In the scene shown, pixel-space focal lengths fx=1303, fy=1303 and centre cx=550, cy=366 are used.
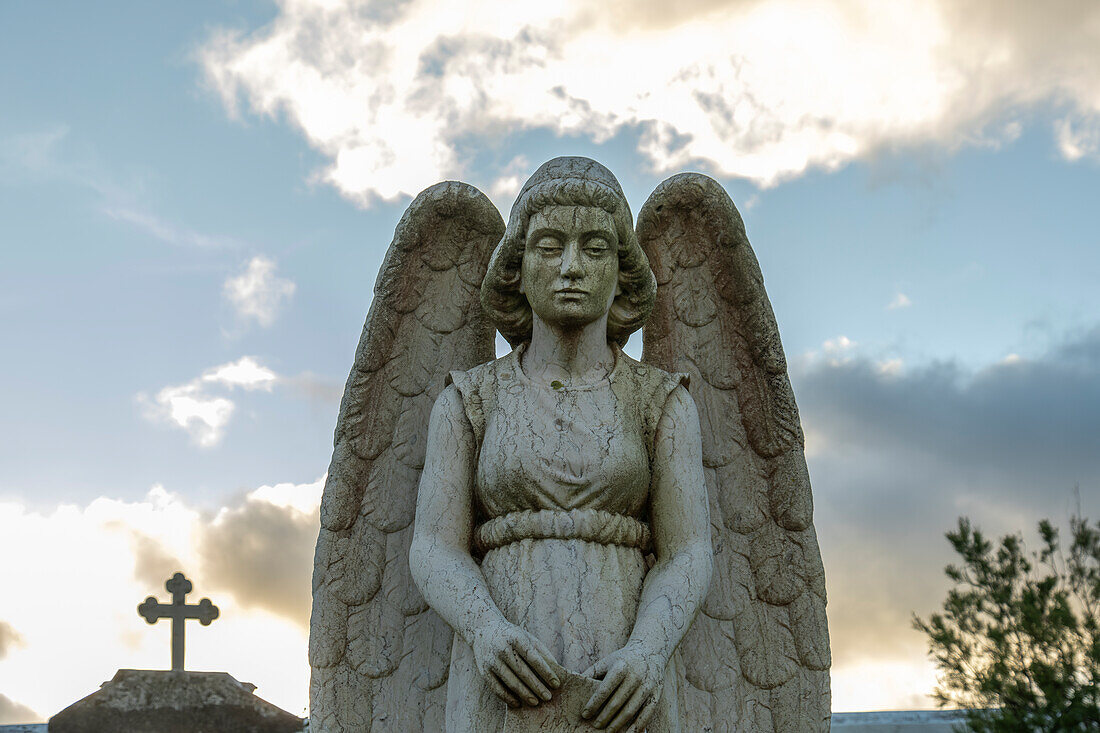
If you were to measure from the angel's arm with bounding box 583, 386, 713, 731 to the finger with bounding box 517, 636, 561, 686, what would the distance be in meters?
0.15

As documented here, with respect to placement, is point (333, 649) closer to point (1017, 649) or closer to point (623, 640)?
point (623, 640)

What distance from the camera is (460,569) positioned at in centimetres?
511

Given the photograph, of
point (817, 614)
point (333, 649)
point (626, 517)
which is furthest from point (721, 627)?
point (333, 649)

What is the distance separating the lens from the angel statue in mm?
4992

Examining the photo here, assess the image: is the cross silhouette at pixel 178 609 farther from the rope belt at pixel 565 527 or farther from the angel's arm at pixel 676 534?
the angel's arm at pixel 676 534

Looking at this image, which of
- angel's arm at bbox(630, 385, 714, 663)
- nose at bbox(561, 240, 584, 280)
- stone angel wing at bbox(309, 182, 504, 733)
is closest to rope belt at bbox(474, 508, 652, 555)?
angel's arm at bbox(630, 385, 714, 663)

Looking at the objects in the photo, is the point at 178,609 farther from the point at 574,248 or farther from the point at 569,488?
the point at 574,248

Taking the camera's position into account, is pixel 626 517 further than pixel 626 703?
Yes

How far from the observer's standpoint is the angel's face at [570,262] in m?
5.33

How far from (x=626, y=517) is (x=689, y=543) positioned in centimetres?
28

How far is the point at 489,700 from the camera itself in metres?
4.90

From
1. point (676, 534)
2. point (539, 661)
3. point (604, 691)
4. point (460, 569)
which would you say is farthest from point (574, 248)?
point (604, 691)

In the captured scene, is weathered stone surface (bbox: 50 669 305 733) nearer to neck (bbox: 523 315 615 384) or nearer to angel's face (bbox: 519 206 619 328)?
neck (bbox: 523 315 615 384)

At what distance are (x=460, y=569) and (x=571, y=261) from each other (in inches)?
51.8
